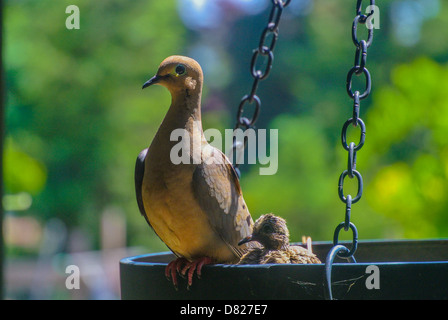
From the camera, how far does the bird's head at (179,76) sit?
1553 mm

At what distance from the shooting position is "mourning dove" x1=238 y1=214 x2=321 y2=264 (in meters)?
1.56

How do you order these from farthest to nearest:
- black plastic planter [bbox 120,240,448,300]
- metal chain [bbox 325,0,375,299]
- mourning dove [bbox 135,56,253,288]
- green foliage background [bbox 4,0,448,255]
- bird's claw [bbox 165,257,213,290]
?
1. green foliage background [bbox 4,0,448,255]
2. mourning dove [bbox 135,56,253,288]
3. metal chain [bbox 325,0,375,299]
4. bird's claw [bbox 165,257,213,290]
5. black plastic planter [bbox 120,240,448,300]

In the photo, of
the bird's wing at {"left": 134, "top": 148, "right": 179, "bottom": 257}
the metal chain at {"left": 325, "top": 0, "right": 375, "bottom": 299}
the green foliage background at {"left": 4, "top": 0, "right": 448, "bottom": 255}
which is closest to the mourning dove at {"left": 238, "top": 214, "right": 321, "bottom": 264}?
the metal chain at {"left": 325, "top": 0, "right": 375, "bottom": 299}

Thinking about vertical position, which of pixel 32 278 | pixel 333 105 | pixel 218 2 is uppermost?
pixel 218 2

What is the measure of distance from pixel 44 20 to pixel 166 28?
181 centimetres

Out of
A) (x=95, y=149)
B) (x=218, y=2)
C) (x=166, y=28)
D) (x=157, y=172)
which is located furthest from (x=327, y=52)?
(x=157, y=172)

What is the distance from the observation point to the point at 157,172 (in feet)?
5.07

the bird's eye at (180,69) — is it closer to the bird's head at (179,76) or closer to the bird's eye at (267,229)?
the bird's head at (179,76)

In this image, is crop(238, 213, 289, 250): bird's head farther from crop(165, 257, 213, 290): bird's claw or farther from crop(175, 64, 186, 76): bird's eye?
crop(175, 64, 186, 76): bird's eye

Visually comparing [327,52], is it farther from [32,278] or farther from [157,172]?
[157,172]

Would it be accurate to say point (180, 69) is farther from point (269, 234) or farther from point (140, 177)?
point (269, 234)

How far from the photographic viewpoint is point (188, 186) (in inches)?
60.1

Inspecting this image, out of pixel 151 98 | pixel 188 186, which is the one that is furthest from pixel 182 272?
pixel 151 98

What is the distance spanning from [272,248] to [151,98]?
278 inches
